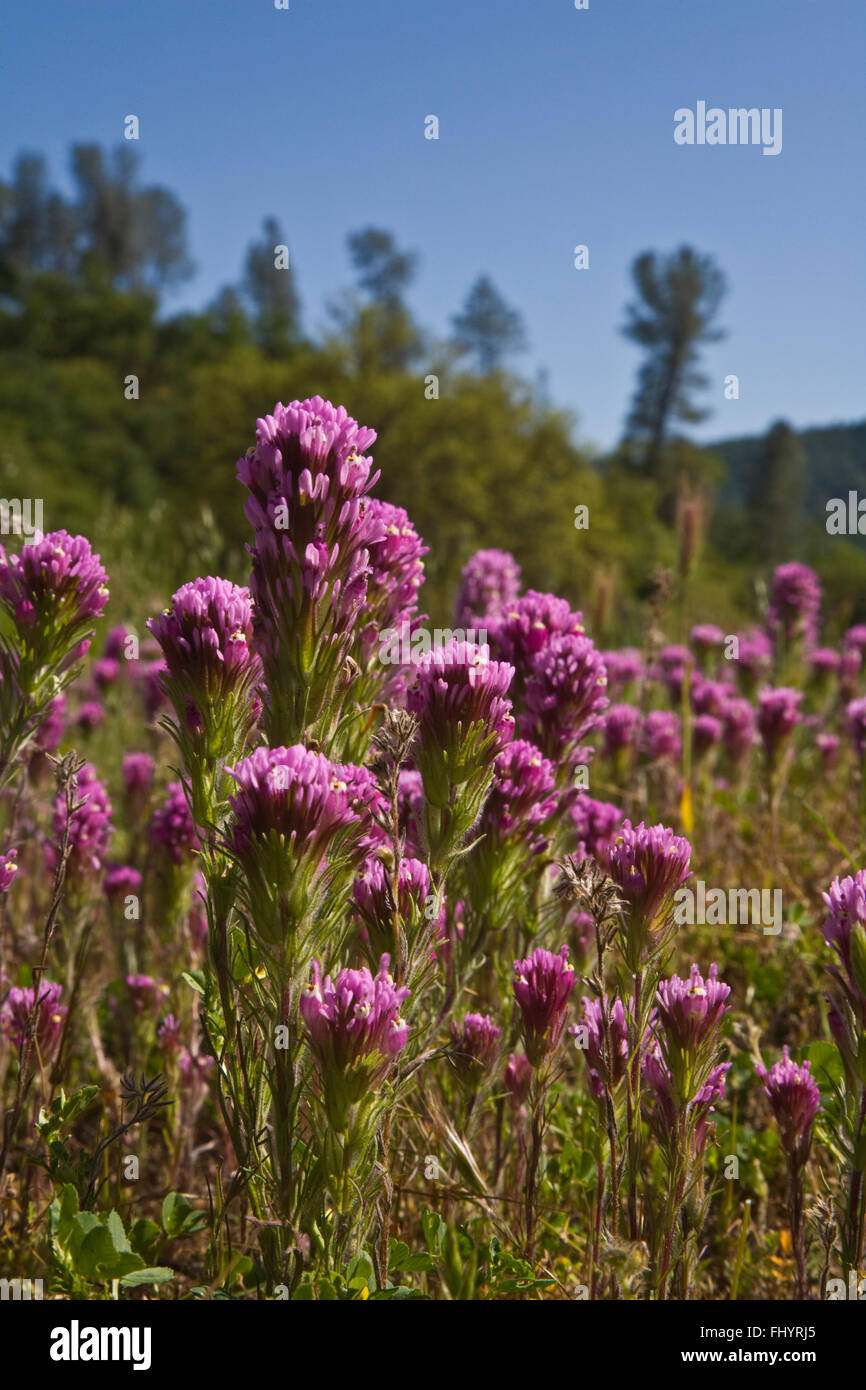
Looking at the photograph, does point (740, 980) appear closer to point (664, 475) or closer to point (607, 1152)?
point (607, 1152)

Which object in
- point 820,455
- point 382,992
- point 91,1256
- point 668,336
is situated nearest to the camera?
point 382,992

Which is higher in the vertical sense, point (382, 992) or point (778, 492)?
point (778, 492)

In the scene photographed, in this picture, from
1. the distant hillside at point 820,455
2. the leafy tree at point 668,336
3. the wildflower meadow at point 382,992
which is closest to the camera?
the wildflower meadow at point 382,992

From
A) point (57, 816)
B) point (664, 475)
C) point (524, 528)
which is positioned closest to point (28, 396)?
point (524, 528)

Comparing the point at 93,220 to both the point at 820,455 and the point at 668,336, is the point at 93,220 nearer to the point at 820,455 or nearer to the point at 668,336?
the point at 668,336

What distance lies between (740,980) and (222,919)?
8.91 ft

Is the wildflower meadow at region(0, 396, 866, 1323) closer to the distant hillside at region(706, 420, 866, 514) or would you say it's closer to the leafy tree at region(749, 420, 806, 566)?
the leafy tree at region(749, 420, 806, 566)

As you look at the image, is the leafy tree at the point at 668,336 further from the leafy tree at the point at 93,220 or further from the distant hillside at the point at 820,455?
the distant hillside at the point at 820,455

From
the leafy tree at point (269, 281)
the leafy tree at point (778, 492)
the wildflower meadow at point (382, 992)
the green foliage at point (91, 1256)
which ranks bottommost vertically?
the green foliage at point (91, 1256)

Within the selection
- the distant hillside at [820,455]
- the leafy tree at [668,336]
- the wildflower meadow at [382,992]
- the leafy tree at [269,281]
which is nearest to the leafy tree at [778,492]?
the leafy tree at [668,336]

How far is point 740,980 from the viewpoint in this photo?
151 inches

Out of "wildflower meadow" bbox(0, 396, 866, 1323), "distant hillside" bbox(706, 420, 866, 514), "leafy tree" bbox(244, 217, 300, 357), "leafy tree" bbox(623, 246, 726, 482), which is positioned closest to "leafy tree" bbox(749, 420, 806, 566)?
"leafy tree" bbox(623, 246, 726, 482)

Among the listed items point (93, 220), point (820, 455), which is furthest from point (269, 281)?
point (820, 455)
